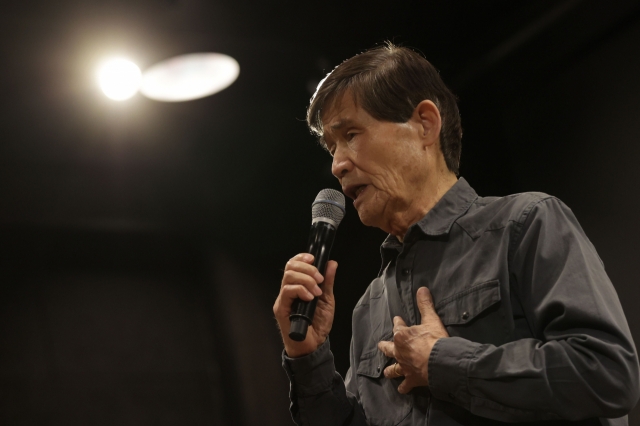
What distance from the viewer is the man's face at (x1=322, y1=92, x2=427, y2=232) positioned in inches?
63.4

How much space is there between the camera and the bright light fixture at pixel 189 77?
9.61 feet

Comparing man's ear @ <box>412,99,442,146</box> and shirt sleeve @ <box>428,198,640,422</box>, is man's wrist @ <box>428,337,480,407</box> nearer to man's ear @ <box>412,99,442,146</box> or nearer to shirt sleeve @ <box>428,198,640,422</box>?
shirt sleeve @ <box>428,198,640,422</box>

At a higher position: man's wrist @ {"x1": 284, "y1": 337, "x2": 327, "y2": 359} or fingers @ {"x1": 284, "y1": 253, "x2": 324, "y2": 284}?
fingers @ {"x1": 284, "y1": 253, "x2": 324, "y2": 284}

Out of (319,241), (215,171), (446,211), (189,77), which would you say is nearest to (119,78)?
(189,77)

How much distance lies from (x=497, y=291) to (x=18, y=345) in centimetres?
204

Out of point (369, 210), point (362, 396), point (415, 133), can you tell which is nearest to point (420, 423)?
point (362, 396)

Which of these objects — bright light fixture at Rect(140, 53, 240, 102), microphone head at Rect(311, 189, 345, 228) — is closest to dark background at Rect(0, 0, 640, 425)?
bright light fixture at Rect(140, 53, 240, 102)

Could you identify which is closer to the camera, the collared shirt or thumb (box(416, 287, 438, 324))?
the collared shirt

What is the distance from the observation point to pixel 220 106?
3.10m

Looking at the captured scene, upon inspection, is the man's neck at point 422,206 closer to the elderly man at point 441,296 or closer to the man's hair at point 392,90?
the elderly man at point 441,296

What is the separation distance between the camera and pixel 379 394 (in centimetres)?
157

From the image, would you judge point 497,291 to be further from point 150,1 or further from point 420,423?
point 150,1

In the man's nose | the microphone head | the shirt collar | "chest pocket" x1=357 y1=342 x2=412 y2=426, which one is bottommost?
"chest pocket" x1=357 y1=342 x2=412 y2=426

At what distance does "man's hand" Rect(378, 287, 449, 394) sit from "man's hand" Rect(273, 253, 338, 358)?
207 millimetres
